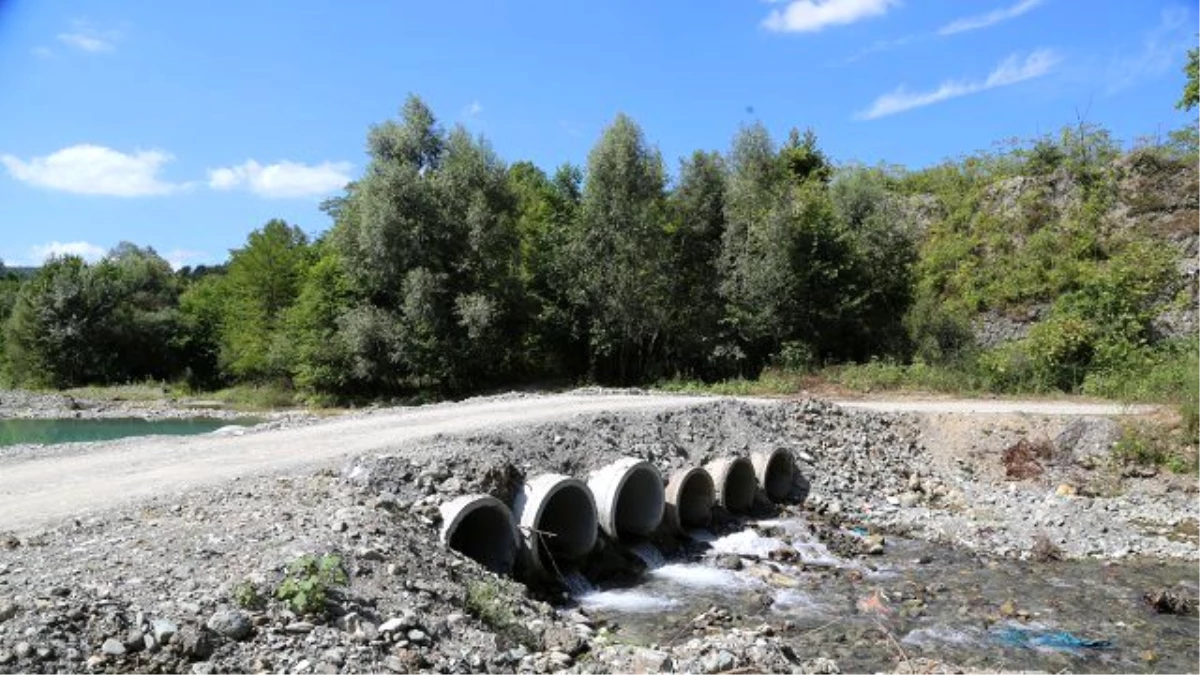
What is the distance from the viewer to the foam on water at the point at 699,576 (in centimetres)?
1148

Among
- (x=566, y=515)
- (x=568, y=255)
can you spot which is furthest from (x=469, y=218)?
(x=566, y=515)

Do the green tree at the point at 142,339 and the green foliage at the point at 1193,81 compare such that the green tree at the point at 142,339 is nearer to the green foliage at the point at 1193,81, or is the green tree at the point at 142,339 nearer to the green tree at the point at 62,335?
the green tree at the point at 62,335

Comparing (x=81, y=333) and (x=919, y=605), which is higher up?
(x=81, y=333)

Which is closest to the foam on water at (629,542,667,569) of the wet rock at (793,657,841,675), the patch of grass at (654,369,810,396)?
the wet rock at (793,657,841,675)

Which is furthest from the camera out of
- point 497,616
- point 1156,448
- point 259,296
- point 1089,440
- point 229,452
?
point 259,296

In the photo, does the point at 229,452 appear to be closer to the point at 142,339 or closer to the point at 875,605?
the point at 875,605

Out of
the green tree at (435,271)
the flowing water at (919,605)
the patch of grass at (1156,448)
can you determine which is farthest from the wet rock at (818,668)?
the green tree at (435,271)

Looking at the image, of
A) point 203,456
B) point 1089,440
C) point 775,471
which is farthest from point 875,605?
point 203,456

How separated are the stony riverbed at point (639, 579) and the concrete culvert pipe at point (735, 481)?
1.94ft

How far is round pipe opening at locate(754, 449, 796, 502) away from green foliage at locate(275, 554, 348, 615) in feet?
31.0

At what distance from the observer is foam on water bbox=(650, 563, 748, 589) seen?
11.5 meters

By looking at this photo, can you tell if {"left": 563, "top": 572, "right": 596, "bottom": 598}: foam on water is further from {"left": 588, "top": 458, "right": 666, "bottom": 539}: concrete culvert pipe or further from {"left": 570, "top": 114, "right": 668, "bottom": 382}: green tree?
{"left": 570, "top": 114, "right": 668, "bottom": 382}: green tree

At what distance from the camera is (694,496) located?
563 inches

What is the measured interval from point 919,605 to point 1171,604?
2918mm
